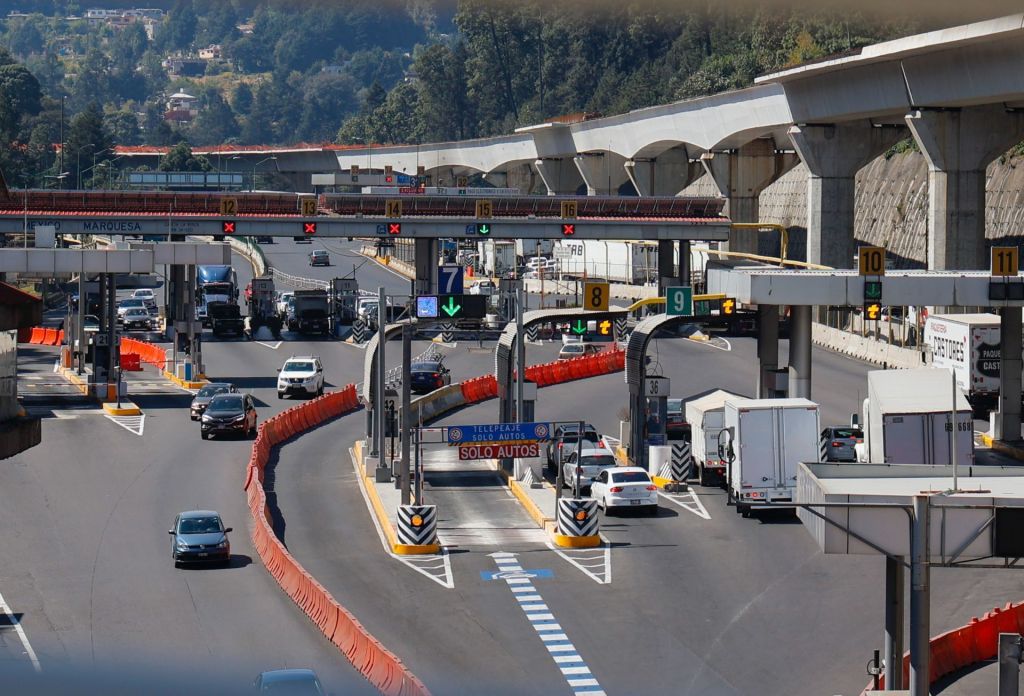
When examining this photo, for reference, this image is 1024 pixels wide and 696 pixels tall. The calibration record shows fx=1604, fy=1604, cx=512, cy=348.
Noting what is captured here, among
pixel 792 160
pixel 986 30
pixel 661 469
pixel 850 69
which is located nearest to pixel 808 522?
pixel 661 469

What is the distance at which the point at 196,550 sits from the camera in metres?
37.0

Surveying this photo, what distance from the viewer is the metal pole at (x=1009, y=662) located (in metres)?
19.0

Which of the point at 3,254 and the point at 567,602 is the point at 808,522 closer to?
the point at 567,602

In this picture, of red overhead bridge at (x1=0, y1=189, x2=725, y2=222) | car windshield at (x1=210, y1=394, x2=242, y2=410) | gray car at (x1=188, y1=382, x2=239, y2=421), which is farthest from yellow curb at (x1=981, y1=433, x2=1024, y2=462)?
red overhead bridge at (x1=0, y1=189, x2=725, y2=222)

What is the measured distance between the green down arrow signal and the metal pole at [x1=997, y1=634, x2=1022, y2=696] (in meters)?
26.8

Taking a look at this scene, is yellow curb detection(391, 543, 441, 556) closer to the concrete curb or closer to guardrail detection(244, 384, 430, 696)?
the concrete curb

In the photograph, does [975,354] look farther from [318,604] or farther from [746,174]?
[746,174]

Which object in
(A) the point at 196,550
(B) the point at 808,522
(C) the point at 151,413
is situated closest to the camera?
(B) the point at 808,522

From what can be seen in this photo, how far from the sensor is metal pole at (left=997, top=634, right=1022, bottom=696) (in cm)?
1897

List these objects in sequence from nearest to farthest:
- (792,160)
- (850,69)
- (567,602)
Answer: (567,602), (850,69), (792,160)

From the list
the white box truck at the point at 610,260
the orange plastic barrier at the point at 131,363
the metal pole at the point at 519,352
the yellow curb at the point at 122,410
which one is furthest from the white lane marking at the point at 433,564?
the white box truck at the point at 610,260

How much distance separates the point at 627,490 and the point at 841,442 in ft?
30.0

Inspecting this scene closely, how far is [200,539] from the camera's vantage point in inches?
1468

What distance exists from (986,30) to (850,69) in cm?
1531
